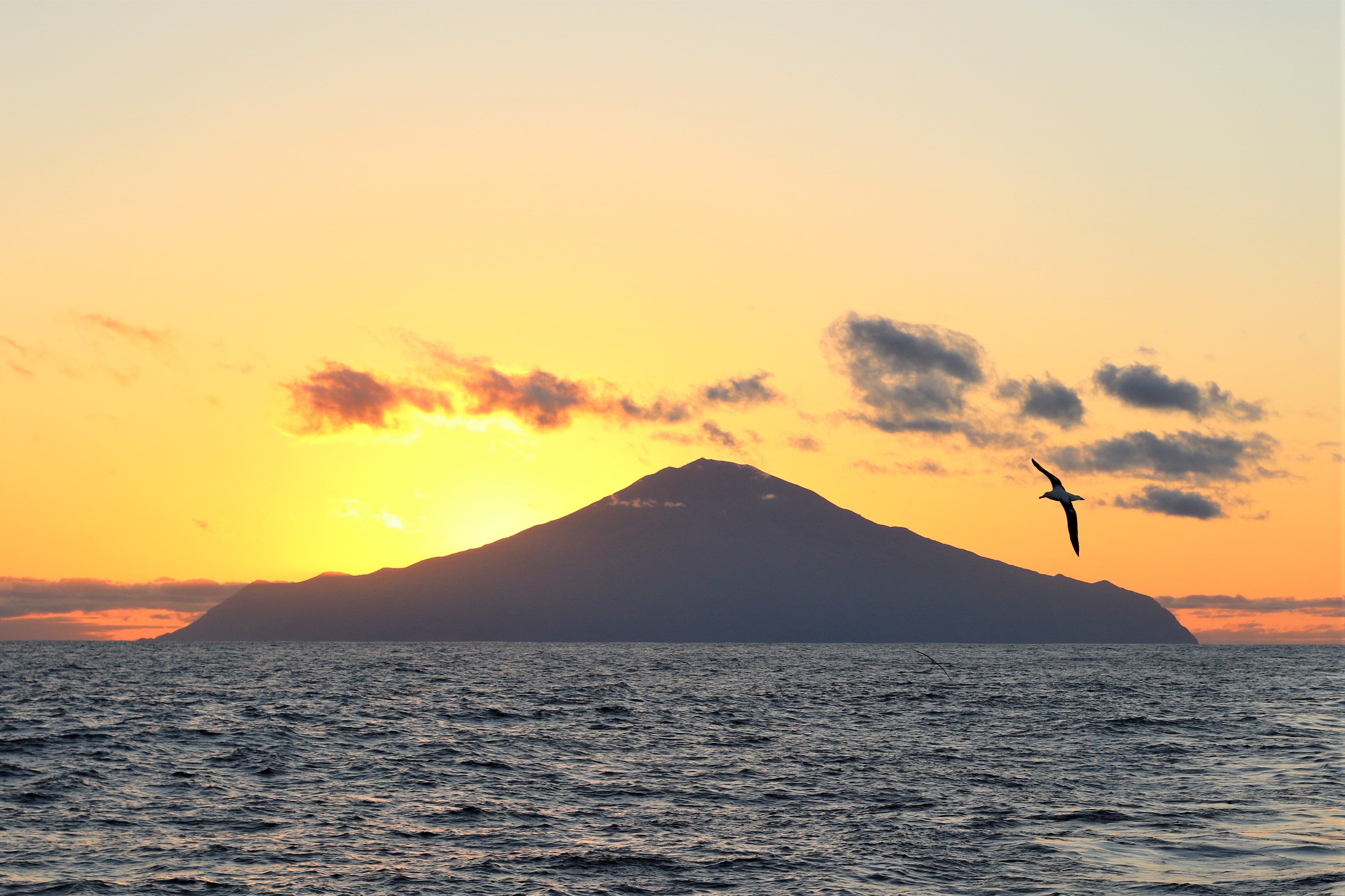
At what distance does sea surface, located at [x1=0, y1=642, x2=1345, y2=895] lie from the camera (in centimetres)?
2834

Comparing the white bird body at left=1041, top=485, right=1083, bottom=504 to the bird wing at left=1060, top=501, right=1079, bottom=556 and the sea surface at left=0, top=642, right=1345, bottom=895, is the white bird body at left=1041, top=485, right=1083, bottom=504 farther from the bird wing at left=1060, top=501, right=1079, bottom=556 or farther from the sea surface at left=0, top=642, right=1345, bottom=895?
the sea surface at left=0, top=642, right=1345, bottom=895

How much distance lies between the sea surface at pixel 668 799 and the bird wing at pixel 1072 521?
8.40 m

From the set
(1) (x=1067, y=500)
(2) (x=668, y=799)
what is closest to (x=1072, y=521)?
(1) (x=1067, y=500)

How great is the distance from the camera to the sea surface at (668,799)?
28344mm

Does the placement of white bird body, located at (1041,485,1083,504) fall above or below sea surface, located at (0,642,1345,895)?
above

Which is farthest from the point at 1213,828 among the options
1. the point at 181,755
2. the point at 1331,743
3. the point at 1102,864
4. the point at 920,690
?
the point at 920,690

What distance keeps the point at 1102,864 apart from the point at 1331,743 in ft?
115

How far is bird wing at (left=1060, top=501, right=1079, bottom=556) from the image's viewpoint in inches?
1150

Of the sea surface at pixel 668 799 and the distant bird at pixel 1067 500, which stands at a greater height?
the distant bird at pixel 1067 500

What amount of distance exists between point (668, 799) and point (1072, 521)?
1688 centimetres

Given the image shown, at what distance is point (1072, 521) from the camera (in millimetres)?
30953

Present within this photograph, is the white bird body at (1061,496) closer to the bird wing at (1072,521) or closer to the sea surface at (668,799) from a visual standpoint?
the bird wing at (1072,521)

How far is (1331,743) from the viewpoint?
5666 centimetres

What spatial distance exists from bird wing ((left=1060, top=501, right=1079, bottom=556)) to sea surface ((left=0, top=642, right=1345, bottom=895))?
27.6ft
